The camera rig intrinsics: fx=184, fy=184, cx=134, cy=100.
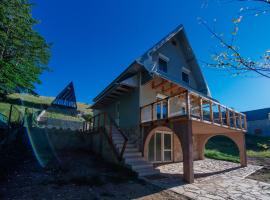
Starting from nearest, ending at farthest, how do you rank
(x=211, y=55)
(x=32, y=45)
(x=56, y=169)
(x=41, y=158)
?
(x=211, y=55), (x=56, y=169), (x=41, y=158), (x=32, y=45)

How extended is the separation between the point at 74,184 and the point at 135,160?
3.53 m

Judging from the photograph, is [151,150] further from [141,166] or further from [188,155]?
[188,155]

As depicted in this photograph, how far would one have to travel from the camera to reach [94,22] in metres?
14.1

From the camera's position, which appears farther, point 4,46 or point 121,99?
point 121,99

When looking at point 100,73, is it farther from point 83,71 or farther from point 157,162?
point 157,162

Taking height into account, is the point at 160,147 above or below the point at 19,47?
below

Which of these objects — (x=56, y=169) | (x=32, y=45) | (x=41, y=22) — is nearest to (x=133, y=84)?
(x=56, y=169)

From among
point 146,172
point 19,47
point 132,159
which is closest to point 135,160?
point 132,159

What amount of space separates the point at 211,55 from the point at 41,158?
9.63 metres

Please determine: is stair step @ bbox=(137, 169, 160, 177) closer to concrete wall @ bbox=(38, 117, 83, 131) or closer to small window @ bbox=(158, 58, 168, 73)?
small window @ bbox=(158, 58, 168, 73)

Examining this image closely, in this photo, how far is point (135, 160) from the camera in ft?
30.6

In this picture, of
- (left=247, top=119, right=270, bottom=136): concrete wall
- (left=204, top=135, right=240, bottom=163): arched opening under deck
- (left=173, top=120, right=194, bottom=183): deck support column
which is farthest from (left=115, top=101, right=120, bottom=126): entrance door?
(left=247, top=119, right=270, bottom=136): concrete wall

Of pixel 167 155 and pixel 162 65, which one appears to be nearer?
pixel 167 155

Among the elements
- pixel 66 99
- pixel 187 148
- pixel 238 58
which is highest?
pixel 66 99
